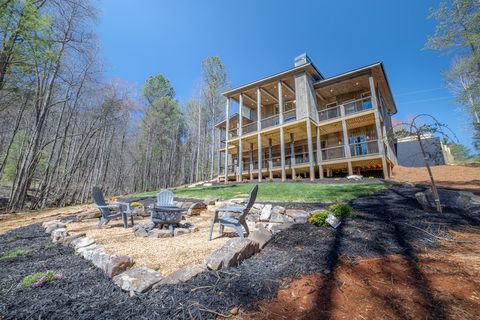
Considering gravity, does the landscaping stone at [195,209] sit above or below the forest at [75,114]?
below

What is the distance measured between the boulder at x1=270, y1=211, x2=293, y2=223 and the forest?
33.7ft

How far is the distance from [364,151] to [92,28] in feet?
54.8

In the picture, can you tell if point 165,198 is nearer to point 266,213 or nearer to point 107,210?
point 107,210

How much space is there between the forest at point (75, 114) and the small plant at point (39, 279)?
29.6 ft

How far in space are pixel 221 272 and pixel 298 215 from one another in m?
2.88

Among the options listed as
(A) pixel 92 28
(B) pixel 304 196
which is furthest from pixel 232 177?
(A) pixel 92 28

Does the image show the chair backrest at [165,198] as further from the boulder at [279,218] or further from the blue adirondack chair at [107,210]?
the boulder at [279,218]

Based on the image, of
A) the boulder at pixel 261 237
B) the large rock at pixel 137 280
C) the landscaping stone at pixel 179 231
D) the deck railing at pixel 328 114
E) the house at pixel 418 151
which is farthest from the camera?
the house at pixel 418 151

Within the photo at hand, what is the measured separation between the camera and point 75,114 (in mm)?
13148

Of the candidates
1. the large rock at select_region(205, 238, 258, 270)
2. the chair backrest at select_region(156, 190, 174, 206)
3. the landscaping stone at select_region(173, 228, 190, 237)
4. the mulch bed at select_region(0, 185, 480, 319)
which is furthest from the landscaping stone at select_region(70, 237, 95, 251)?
the large rock at select_region(205, 238, 258, 270)

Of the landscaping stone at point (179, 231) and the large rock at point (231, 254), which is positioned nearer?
the large rock at point (231, 254)

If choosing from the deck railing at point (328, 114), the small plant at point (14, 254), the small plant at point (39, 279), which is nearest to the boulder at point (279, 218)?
the small plant at point (39, 279)

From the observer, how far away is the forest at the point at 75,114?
7.77 meters

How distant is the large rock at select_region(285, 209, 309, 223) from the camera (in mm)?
4195
